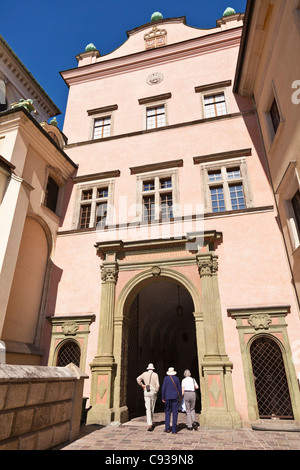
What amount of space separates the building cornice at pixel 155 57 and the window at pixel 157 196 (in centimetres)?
746

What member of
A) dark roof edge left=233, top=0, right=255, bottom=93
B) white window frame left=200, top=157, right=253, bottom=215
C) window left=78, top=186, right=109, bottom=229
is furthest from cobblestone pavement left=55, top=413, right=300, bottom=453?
dark roof edge left=233, top=0, right=255, bottom=93

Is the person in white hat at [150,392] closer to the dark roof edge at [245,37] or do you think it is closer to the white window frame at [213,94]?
the white window frame at [213,94]

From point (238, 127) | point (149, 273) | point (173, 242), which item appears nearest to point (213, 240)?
point (173, 242)

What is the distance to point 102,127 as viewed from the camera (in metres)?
15.4

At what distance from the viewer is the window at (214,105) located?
13.9 meters

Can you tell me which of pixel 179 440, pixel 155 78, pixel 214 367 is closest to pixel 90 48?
pixel 155 78

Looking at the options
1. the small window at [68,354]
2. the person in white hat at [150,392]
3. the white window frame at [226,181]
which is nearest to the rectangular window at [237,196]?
the white window frame at [226,181]

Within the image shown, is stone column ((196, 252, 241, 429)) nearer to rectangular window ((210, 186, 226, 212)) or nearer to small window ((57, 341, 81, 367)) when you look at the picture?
rectangular window ((210, 186, 226, 212))

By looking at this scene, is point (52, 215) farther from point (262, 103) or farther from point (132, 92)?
point (262, 103)

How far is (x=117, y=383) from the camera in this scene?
9.64 meters

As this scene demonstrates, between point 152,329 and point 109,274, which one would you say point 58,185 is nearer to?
point 109,274

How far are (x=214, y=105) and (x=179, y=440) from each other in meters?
13.1

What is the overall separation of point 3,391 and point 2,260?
5.44m
